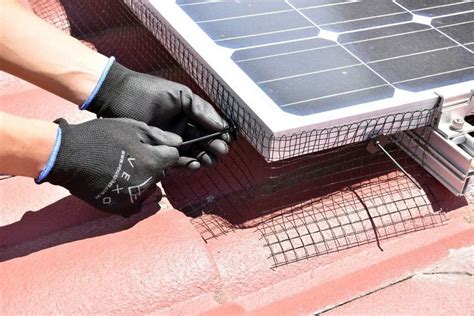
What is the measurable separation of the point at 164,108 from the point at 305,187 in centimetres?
44

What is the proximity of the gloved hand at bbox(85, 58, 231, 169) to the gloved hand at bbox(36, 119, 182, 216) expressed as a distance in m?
0.11

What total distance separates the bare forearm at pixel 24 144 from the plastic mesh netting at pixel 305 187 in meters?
0.37

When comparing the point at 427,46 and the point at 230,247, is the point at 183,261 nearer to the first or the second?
the point at 230,247

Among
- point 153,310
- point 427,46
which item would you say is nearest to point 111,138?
point 153,310

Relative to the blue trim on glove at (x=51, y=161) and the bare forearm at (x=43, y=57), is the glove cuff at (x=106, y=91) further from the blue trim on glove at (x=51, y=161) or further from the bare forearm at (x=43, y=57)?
the blue trim on glove at (x=51, y=161)

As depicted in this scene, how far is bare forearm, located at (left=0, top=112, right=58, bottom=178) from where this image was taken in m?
1.47

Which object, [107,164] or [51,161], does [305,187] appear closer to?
[107,164]

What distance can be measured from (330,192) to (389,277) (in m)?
0.31

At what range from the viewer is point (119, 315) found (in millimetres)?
1359

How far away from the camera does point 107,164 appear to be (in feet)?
5.08

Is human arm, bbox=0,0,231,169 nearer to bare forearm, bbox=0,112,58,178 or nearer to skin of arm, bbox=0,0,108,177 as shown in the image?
skin of arm, bbox=0,0,108,177

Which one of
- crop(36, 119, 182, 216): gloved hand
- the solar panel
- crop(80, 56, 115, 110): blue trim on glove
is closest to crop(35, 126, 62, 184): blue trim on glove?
crop(36, 119, 182, 216): gloved hand

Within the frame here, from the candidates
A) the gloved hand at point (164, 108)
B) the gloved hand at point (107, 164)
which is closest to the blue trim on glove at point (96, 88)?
the gloved hand at point (164, 108)

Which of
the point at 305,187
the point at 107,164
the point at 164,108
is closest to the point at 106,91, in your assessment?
the point at 164,108
